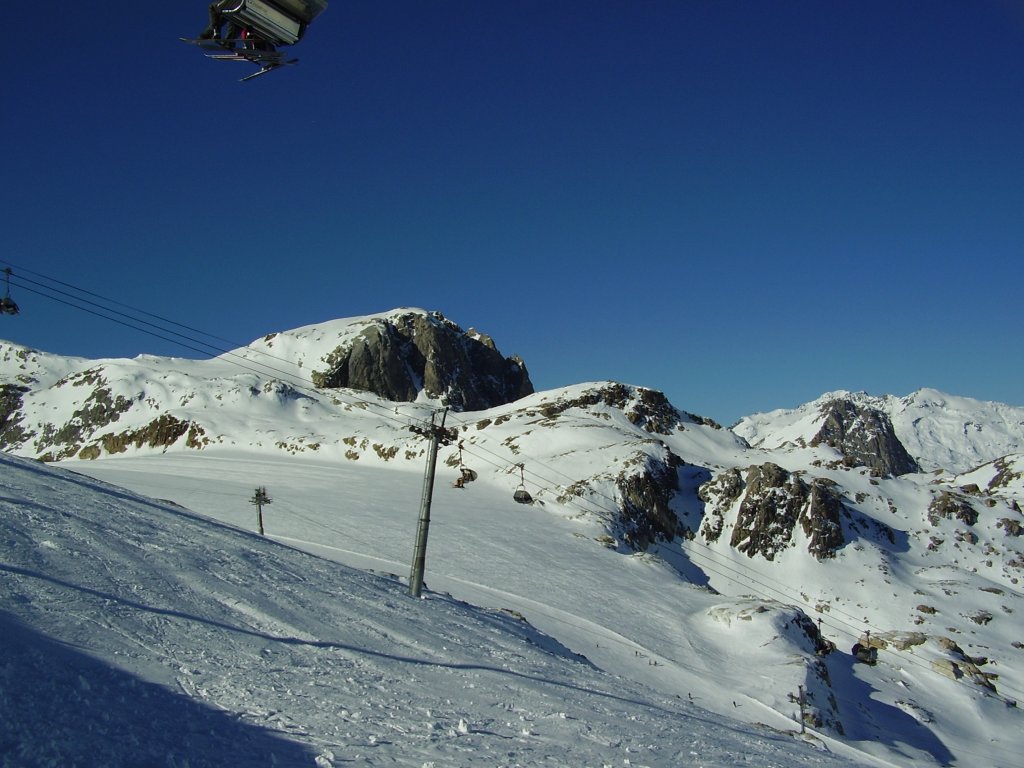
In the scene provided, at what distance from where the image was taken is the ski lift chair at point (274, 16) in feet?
33.1

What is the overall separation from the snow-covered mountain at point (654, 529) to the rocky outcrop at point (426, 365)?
11.8 m

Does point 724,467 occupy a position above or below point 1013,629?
above

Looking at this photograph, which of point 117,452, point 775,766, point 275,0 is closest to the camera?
point 275,0

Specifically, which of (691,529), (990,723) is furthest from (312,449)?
(990,723)

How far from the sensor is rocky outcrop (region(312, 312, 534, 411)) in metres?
148

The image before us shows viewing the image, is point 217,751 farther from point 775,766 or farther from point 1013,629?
point 1013,629

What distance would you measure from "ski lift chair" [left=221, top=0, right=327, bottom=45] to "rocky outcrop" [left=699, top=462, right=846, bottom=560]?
231 ft

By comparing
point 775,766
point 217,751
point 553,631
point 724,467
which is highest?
point 724,467

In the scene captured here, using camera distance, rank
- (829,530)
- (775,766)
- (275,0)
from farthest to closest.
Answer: (829,530) < (775,766) < (275,0)

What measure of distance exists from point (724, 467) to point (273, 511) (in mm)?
61169

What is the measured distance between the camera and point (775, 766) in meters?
12.9

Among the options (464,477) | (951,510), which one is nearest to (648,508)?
(464,477)

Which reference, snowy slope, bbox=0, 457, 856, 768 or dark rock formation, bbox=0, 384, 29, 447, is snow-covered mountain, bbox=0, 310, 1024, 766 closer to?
dark rock formation, bbox=0, 384, 29, 447

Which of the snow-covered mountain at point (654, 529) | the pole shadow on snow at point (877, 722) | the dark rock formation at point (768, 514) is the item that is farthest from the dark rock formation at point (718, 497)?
the pole shadow on snow at point (877, 722)
